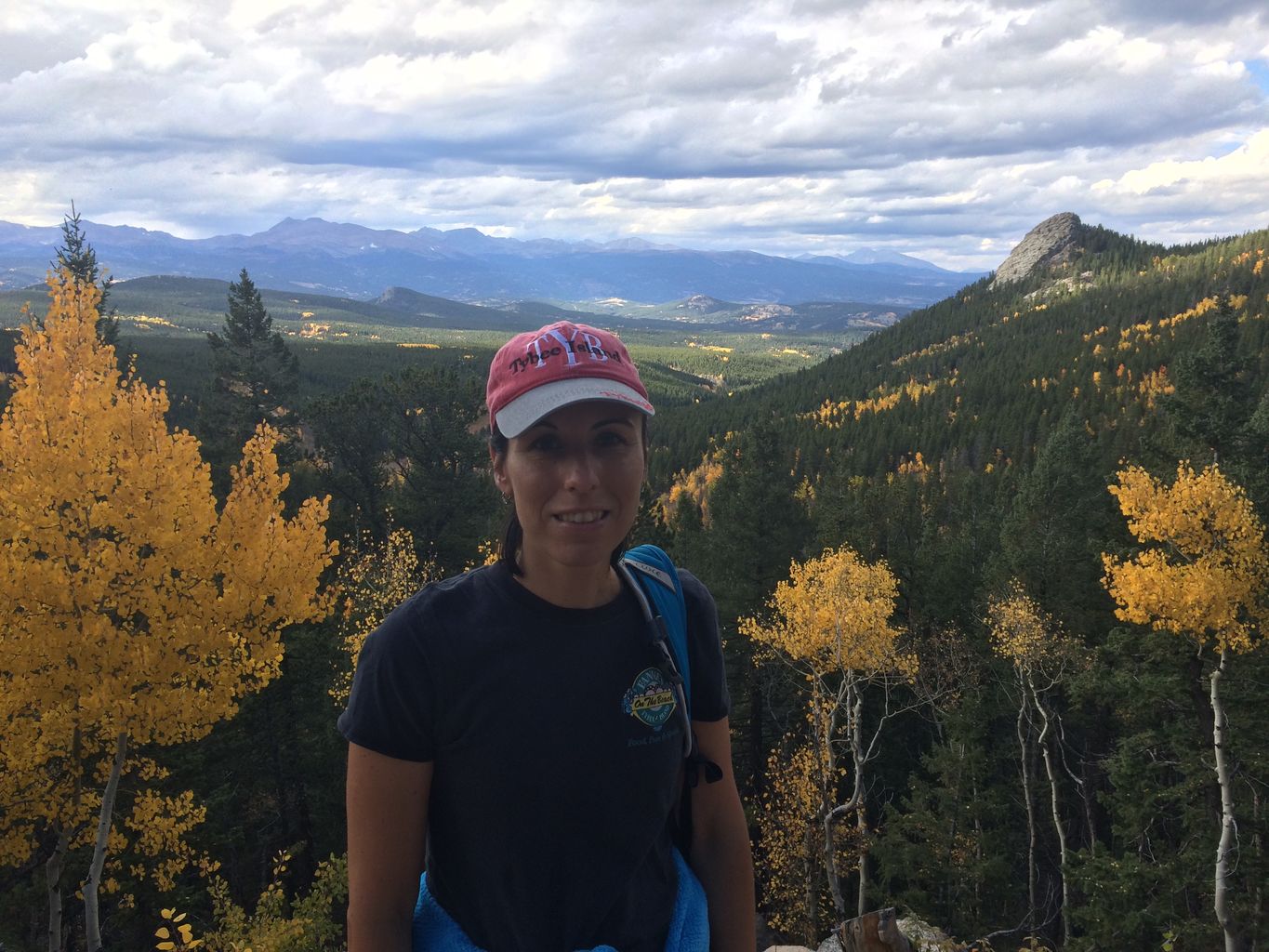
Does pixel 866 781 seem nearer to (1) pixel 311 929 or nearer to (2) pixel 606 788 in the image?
(1) pixel 311 929

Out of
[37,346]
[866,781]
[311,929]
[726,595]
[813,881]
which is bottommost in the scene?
[866,781]

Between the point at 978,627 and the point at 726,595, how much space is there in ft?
33.0

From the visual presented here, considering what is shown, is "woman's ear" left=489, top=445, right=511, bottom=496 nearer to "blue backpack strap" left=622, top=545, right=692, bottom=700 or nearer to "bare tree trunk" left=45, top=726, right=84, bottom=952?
"blue backpack strap" left=622, top=545, right=692, bottom=700

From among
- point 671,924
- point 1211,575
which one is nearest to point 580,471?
point 671,924

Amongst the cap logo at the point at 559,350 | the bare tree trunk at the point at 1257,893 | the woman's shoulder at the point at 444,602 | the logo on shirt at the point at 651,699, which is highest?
the cap logo at the point at 559,350

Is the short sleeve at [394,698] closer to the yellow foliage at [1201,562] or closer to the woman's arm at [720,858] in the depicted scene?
the woman's arm at [720,858]

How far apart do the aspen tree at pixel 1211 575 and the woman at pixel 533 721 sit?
14.1 metres

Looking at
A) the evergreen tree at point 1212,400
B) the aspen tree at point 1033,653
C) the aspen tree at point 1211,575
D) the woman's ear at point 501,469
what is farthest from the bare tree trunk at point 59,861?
the evergreen tree at point 1212,400

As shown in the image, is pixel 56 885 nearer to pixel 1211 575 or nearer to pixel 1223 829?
pixel 1211 575

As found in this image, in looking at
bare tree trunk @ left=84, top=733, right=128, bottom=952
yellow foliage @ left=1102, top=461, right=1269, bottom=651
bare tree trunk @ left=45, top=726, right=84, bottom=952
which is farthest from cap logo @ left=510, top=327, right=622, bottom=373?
yellow foliage @ left=1102, top=461, right=1269, bottom=651

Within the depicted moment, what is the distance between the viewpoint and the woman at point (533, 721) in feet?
7.69

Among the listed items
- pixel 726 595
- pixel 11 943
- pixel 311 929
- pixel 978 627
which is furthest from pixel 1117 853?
pixel 11 943

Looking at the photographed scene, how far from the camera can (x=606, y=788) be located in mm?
2580

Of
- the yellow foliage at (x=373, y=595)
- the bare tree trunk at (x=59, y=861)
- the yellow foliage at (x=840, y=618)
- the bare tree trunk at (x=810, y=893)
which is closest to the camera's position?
the bare tree trunk at (x=59, y=861)
